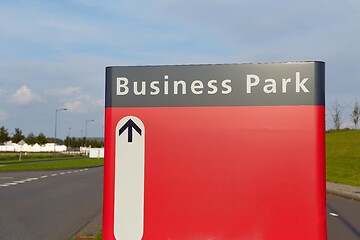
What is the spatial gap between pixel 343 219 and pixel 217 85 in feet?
34.3

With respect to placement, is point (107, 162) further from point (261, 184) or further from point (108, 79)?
point (261, 184)

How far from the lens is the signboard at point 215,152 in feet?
6.30

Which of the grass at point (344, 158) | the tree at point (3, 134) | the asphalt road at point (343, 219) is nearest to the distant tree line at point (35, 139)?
the tree at point (3, 134)

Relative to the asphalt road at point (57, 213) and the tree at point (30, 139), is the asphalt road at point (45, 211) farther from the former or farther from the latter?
the tree at point (30, 139)

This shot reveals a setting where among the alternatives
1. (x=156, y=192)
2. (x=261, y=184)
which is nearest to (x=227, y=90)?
(x=261, y=184)

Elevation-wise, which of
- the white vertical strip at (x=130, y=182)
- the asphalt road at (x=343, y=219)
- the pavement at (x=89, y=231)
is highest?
the white vertical strip at (x=130, y=182)

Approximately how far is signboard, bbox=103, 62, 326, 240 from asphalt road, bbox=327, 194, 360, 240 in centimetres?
741

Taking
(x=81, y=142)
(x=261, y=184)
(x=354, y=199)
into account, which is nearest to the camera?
(x=261, y=184)

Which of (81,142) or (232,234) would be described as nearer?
(232,234)

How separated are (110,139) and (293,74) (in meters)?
0.93

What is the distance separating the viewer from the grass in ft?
90.1

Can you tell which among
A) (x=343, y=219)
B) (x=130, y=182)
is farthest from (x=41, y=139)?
(x=130, y=182)

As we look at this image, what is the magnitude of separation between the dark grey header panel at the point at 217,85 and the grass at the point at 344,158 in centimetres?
2337

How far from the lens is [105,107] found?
6.79 feet
